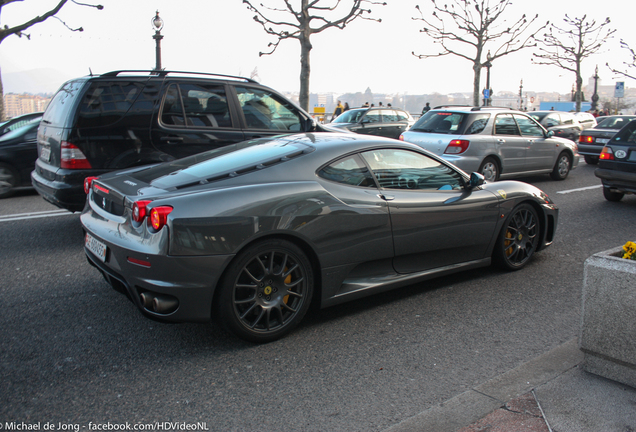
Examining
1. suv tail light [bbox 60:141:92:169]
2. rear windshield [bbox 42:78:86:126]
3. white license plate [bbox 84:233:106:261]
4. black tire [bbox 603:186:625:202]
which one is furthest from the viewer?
black tire [bbox 603:186:625:202]

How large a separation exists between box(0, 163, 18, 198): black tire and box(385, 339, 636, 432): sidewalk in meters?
9.03

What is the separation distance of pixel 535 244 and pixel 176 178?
11.9 ft

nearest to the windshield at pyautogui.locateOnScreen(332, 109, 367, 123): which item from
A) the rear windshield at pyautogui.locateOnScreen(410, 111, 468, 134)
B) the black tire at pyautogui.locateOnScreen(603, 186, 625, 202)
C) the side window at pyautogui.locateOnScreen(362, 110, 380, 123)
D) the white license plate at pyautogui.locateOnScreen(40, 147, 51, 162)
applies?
the side window at pyautogui.locateOnScreen(362, 110, 380, 123)

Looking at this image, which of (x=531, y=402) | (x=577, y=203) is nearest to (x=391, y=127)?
(x=577, y=203)

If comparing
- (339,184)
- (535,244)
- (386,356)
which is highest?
(339,184)

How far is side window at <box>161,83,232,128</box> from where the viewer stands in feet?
21.7

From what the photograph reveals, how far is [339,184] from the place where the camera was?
394 centimetres

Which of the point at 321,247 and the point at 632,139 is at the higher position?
the point at 632,139

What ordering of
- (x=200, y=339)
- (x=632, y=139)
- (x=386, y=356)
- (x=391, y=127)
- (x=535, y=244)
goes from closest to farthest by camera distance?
1. (x=386, y=356)
2. (x=200, y=339)
3. (x=535, y=244)
4. (x=632, y=139)
5. (x=391, y=127)

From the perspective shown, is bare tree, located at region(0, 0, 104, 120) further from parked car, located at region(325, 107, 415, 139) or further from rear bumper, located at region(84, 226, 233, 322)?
rear bumper, located at region(84, 226, 233, 322)

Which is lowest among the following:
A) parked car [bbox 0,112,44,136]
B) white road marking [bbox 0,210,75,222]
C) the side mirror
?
white road marking [bbox 0,210,75,222]

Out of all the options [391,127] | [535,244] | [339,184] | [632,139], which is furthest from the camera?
[391,127]

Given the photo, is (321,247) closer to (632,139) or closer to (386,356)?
(386,356)

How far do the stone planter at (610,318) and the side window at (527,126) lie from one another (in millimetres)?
8943
